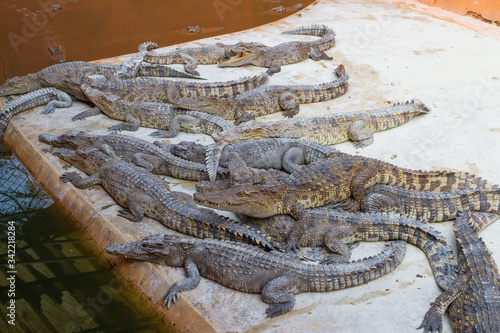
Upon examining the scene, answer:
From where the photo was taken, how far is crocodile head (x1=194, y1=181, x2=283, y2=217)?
459 cm

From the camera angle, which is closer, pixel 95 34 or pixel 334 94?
pixel 334 94

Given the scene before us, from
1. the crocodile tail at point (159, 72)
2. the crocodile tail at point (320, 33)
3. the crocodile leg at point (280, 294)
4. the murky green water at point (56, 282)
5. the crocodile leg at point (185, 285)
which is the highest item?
the crocodile tail at point (320, 33)

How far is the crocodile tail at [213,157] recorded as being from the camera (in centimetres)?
542

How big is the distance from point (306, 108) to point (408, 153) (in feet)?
6.22

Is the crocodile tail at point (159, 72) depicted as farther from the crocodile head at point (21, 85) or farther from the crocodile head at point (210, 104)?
the crocodile head at point (21, 85)

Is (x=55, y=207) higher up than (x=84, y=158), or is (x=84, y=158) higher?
(x=84, y=158)

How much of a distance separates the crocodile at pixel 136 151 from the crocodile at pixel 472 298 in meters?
2.57

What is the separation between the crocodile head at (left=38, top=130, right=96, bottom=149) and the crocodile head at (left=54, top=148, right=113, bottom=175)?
218 millimetres

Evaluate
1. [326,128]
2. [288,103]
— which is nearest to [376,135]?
[326,128]

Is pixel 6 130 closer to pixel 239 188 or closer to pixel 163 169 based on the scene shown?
pixel 163 169

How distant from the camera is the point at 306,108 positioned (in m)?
7.45

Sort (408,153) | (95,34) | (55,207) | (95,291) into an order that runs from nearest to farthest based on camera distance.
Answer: (95,291) < (55,207) < (408,153) < (95,34)

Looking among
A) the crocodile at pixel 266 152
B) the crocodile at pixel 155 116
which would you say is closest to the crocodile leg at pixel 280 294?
the crocodile at pixel 266 152

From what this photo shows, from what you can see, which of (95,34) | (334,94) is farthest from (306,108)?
(95,34)
